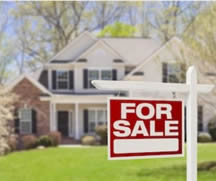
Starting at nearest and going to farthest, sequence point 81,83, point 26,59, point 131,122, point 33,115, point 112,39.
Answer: point 131,122, point 33,115, point 81,83, point 112,39, point 26,59

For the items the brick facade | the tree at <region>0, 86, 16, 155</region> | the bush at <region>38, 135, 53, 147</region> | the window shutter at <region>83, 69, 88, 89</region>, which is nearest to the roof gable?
the window shutter at <region>83, 69, 88, 89</region>

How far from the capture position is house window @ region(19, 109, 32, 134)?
16.8 metres

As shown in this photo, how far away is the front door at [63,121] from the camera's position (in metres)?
18.8

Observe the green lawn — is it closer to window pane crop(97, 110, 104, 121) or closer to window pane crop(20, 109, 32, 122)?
window pane crop(20, 109, 32, 122)

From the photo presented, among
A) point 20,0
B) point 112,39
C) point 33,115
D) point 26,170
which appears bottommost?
point 26,170

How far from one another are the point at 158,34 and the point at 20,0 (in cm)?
1101

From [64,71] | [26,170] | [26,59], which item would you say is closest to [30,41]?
[26,59]

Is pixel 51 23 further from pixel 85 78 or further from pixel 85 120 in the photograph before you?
pixel 85 120

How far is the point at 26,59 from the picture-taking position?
24.8 metres

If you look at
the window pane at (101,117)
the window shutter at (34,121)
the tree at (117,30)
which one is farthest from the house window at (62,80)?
the tree at (117,30)

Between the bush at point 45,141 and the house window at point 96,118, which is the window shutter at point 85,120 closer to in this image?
the house window at point 96,118

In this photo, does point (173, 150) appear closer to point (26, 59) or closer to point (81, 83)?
point (81, 83)

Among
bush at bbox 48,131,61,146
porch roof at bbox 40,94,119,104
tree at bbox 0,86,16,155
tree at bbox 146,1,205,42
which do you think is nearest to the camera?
tree at bbox 0,86,16,155

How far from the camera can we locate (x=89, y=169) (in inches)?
371
